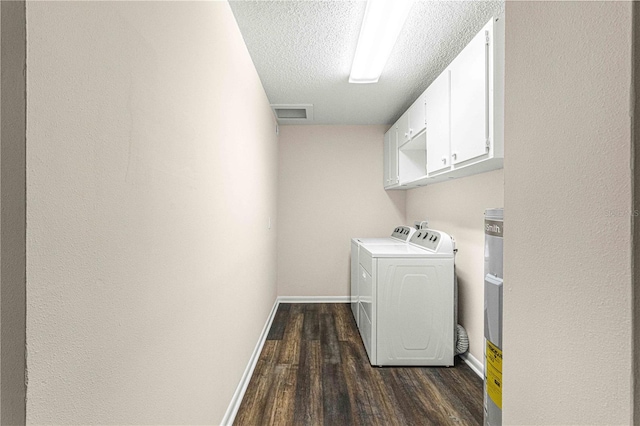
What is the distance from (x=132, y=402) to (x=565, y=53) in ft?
4.08

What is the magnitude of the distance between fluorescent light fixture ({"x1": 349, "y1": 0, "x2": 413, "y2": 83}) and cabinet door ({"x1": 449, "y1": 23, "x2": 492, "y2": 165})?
1.36ft

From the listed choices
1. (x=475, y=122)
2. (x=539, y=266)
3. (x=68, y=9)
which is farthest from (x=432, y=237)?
(x=68, y=9)

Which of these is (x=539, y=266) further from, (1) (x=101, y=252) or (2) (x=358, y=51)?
(2) (x=358, y=51)

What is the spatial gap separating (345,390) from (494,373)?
46.3 inches

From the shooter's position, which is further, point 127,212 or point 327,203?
point 327,203

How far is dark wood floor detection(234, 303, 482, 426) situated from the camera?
1.81 meters

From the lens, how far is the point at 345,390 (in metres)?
2.08

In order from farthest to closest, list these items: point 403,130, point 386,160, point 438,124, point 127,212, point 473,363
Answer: point 386,160
point 403,130
point 473,363
point 438,124
point 127,212

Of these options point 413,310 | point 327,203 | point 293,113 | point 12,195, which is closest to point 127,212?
point 12,195

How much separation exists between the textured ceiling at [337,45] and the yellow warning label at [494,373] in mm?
1688

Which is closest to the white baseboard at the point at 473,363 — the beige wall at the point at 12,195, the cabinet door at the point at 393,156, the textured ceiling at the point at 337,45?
the cabinet door at the point at 393,156

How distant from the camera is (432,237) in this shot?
2.71 meters

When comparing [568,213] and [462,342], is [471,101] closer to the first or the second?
[568,213]

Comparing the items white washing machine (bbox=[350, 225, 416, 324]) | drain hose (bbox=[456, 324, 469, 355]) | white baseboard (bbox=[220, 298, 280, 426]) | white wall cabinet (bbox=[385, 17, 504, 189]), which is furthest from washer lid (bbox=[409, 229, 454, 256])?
white baseboard (bbox=[220, 298, 280, 426])
